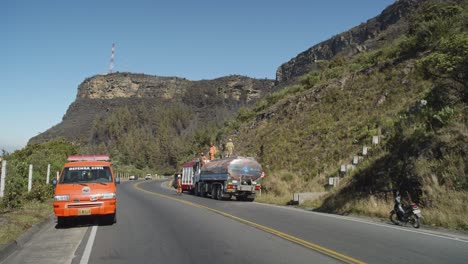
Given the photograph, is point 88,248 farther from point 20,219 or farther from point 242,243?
point 20,219

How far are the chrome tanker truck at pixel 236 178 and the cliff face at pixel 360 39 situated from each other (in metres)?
42.0

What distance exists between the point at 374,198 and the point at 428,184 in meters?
2.44

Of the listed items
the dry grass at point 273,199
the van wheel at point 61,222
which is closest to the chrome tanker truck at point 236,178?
the dry grass at point 273,199

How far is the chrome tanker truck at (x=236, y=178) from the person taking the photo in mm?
25469

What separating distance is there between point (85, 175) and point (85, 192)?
1.06 metres

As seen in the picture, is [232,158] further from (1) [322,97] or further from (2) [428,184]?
(1) [322,97]

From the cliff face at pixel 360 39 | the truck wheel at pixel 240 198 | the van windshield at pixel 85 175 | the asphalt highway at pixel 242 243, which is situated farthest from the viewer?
the cliff face at pixel 360 39

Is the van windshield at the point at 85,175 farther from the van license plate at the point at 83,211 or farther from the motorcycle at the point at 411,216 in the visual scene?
the motorcycle at the point at 411,216

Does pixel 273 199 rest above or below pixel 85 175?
below

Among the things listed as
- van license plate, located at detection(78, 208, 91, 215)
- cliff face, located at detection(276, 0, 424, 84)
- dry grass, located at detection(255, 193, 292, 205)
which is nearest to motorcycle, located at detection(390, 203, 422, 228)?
van license plate, located at detection(78, 208, 91, 215)

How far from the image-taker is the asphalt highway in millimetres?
8188

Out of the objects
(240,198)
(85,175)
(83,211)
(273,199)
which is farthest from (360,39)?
(83,211)

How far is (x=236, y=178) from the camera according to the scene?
2552 cm

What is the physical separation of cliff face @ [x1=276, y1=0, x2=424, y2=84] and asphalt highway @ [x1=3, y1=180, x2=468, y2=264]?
5355cm
